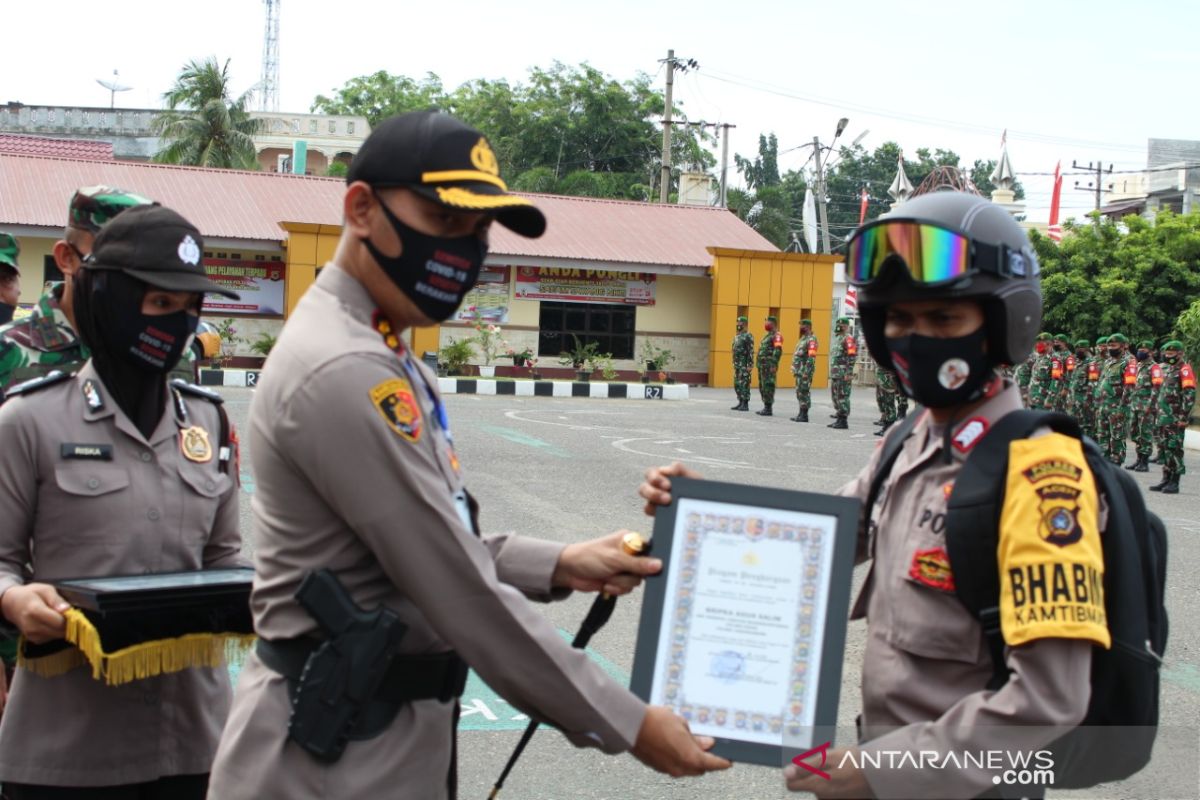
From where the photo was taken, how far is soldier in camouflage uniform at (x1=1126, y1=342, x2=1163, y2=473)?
17.8 metres

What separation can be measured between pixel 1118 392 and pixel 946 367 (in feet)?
61.2

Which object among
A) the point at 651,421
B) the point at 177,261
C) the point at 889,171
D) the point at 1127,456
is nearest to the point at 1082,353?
the point at 1127,456

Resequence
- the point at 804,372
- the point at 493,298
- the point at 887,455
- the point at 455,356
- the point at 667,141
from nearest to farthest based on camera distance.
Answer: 1. the point at 887,455
2. the point at 804,372
3. the point at 455,356
4. the point at 493,298
5. the point at 667,141

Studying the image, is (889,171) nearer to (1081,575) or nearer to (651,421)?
(651,421)

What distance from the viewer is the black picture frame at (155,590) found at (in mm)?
2703

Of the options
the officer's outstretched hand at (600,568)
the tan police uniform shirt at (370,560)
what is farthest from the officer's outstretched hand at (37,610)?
the officer's outstretched hand at (600,568)

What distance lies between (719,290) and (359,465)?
31292 millimetres

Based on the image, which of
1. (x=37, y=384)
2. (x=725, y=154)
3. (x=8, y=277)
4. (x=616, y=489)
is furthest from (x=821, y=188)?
(x=37, y=384)

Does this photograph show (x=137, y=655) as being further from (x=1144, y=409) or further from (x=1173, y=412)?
(x=1144, y=409)

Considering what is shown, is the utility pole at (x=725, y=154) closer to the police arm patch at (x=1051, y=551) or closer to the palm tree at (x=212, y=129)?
the palm tree at (x=212, y=129)

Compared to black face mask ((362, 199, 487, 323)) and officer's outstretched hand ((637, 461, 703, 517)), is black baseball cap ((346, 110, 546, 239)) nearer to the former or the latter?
black face mask ((362, 199, 487, 323))

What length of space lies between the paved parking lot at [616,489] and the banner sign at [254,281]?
27.8ft

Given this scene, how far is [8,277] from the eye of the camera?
6359 mm

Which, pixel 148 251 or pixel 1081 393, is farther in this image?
pixel 1081 393
